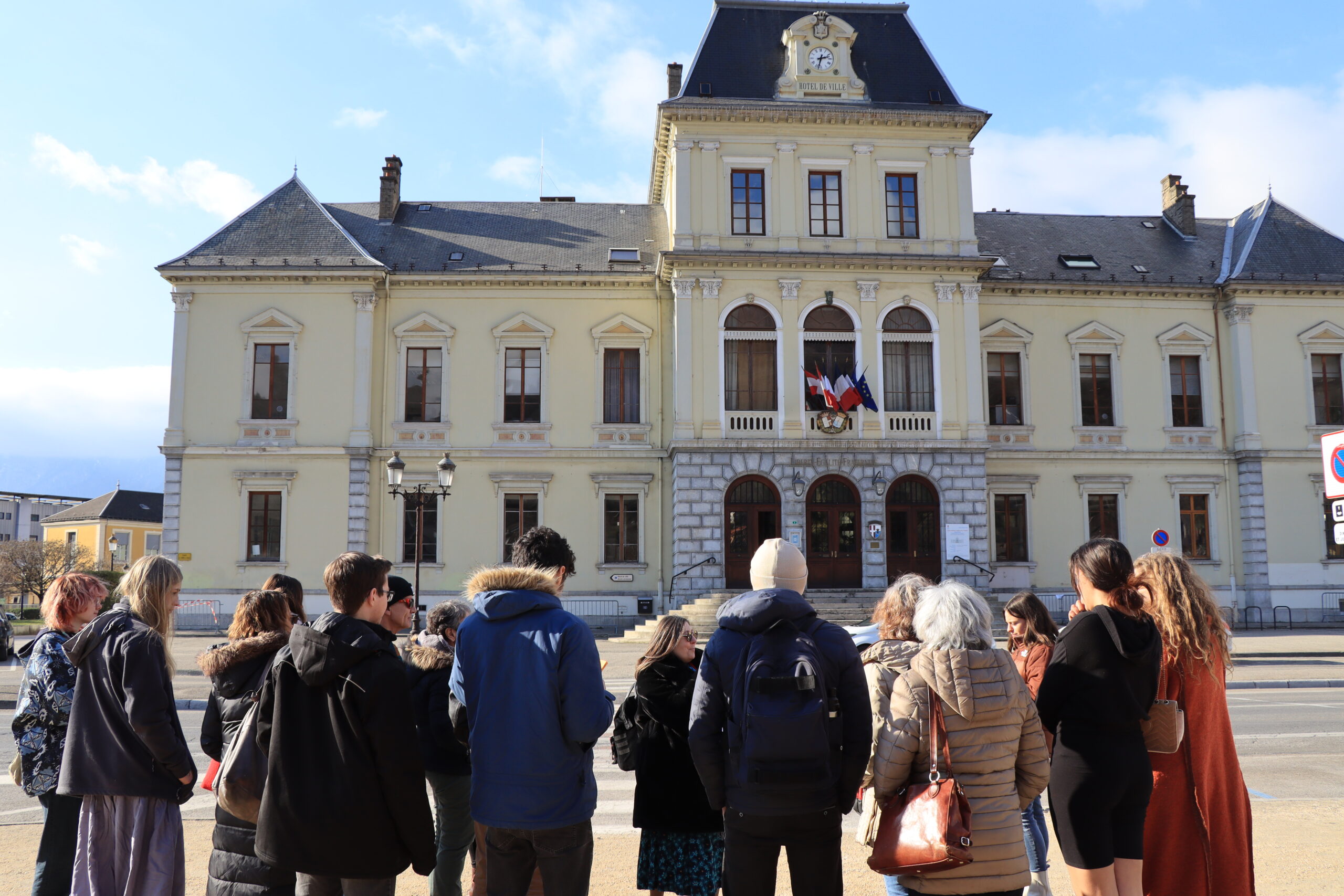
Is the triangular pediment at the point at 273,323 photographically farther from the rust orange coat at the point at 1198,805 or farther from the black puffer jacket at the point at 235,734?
the rust orange coat at the point at 1198,805

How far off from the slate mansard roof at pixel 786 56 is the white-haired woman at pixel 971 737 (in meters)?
25.2

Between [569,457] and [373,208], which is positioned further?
[373,208]

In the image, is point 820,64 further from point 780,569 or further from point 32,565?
point 32,565

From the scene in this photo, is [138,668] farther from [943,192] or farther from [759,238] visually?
[943,192]

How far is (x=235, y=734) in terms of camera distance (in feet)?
15.4

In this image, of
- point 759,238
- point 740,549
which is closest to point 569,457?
point 740,549

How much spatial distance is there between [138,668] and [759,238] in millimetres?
24057

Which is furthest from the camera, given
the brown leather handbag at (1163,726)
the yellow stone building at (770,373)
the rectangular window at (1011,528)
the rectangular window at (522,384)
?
the rectangular window at (1011,528)

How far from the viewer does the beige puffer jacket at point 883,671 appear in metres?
4.47

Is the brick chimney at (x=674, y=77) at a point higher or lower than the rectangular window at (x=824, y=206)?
higher

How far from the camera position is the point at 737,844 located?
4.28 metres

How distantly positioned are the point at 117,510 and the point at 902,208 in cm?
6629

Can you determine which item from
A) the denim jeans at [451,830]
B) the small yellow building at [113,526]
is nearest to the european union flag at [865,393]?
the denim jeans at [451,830]

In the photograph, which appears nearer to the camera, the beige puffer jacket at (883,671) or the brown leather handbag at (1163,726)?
the beige puffer jacket at (883,671)
